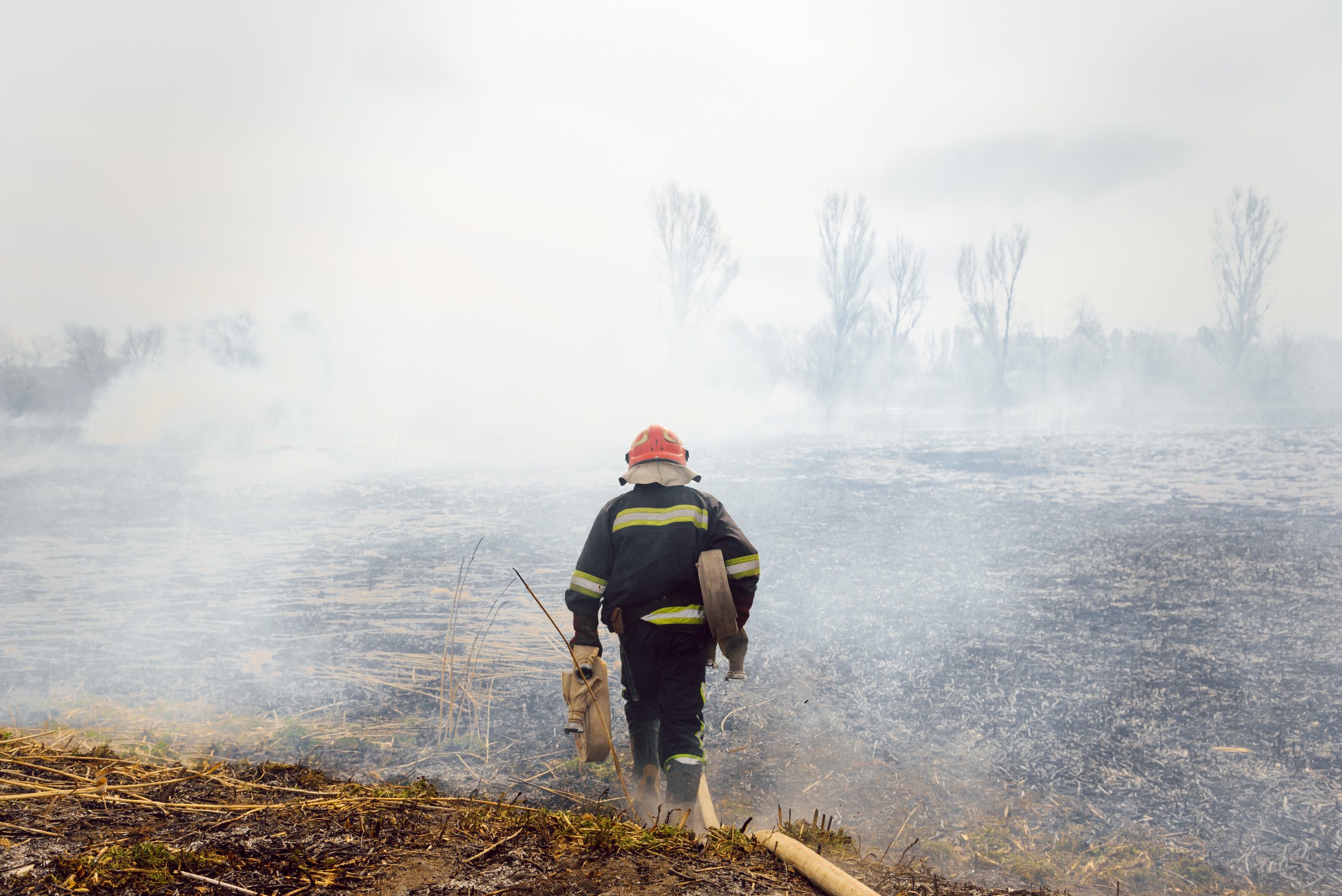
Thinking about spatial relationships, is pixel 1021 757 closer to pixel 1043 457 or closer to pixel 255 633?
pixel 255 633

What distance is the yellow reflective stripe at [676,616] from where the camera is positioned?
3533 mm

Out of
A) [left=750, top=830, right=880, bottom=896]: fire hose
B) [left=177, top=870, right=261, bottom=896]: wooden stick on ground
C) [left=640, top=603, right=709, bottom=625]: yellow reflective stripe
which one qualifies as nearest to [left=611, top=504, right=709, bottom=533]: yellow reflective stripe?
[left=640, top=603, right=709, bottom=625]: yellow reflective stripe

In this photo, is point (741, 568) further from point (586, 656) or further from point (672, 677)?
point (586, 656)

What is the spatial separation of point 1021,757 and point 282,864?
4.27m

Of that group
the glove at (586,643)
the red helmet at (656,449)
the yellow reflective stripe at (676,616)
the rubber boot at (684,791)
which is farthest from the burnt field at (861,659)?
the red helmet at (656,449)

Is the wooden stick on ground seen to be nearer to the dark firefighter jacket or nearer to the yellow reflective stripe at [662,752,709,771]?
the dark firefighter jacket

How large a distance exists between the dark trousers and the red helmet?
863mm

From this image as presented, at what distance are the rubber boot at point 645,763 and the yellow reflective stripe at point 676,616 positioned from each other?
64 centimetres

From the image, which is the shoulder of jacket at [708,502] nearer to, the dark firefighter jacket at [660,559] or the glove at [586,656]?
the dark firefighter jacket at [660,559]

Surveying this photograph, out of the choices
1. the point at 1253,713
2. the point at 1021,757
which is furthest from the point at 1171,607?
the point at 1021,757

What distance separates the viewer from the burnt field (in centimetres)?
393

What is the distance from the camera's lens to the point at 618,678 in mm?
5676

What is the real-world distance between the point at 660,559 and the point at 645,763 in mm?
1227

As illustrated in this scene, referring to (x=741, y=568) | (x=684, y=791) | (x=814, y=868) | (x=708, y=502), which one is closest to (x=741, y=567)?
(x=741, y=568)
